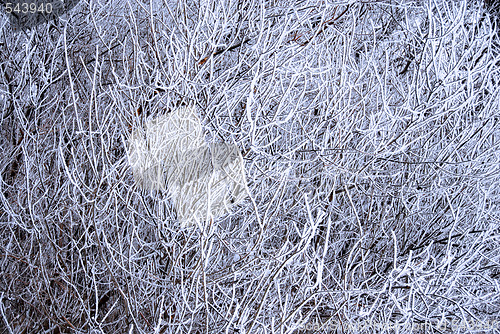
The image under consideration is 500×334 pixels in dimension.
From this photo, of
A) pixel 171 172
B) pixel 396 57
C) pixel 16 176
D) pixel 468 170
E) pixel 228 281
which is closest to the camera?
pixel 171 172

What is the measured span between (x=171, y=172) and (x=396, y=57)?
332 cm

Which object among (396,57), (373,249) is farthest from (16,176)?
(396,57)

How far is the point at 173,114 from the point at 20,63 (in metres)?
2.12

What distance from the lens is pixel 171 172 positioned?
8.05ft

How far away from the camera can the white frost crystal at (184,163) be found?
238 cm

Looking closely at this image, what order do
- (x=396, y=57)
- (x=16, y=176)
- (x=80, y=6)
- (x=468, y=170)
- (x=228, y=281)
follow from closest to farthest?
(x=228, y=281), (x=468, y=170), (x=16, y=176), (x=80, y=6), (x=396, y=57)

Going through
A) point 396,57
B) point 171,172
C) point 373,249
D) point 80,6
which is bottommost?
point 373,249

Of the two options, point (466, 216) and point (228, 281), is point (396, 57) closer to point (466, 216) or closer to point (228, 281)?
point (466, 216)

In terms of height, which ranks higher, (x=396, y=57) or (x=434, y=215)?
(x=396, y=57)

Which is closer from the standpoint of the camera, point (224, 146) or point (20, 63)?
point (224, 146)

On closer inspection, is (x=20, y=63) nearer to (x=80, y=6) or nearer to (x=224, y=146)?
(x=80, y=6)

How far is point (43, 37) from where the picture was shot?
382cm

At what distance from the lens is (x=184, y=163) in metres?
2.45

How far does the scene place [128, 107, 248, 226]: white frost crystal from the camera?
2.38 metres
